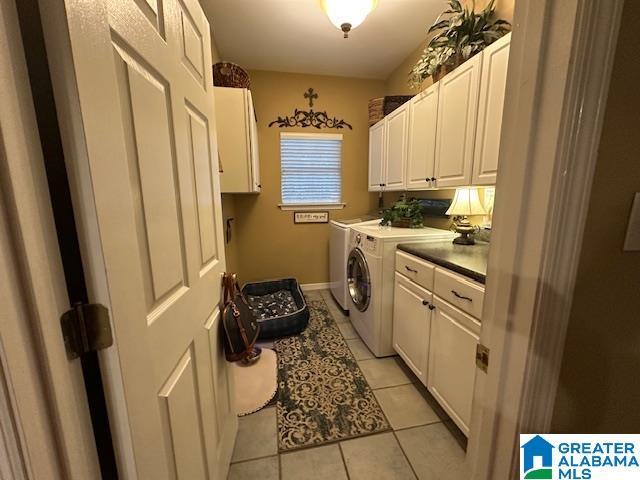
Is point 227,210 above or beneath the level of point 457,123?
beneath

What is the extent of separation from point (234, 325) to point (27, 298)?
882mm

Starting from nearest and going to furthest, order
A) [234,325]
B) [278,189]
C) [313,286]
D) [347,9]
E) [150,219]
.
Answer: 1. [150,219]
2. [234,325]
3. [347,9]
4. [278,189]
5. [313,286]

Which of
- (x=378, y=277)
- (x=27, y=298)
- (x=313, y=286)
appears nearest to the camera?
(x=27, y=298)

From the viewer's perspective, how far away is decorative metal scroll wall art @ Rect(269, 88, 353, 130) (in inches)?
130

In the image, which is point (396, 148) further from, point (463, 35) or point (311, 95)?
point (311, 95)

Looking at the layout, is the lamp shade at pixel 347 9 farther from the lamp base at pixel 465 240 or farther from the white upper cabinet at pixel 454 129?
the lamp base at pixel 465 240

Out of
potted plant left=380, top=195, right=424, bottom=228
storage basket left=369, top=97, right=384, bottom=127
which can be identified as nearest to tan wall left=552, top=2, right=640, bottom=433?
potted plant left=380, top=195, right=424, bottom=228

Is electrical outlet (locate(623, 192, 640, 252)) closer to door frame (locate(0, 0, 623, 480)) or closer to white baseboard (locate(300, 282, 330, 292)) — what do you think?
door frame (locate(0, 0, 623, 480))

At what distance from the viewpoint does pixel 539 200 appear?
1.59 ft

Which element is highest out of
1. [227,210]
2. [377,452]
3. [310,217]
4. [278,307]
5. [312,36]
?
[312,36]

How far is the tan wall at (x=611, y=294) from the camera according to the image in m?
0.47

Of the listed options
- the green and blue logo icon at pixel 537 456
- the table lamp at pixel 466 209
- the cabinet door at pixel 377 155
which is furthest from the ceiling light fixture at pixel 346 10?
the green and blue logo icon at pixel 537 456

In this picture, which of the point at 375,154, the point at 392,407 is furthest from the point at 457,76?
the point at 392,407

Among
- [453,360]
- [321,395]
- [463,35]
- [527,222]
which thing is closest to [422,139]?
[463,35]
